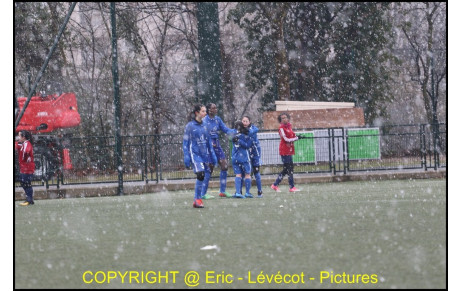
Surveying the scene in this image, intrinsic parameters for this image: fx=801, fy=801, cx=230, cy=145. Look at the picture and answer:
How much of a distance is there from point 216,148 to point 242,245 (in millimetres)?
6181

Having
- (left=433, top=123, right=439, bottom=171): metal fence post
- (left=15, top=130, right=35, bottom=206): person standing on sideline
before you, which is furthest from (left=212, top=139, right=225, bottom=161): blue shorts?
(left=433, top=123, right=439, bottom=171): metal fence post

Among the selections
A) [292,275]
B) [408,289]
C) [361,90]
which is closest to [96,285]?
[292,275]

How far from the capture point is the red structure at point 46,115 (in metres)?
25.7

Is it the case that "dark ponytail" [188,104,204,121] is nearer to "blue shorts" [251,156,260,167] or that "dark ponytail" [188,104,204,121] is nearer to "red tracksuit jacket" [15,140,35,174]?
"blue shorts" [251,156,260,167]

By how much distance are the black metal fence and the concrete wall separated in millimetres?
5306

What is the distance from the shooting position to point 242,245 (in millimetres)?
7805

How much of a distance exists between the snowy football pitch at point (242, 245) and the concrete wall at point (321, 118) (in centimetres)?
1383

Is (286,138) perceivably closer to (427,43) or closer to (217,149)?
(217,149)

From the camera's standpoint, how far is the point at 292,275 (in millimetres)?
6098

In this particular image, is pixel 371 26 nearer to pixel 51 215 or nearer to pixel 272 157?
pixel 272 157

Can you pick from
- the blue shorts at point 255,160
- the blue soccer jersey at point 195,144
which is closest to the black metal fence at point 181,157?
the blue shorts at point 255,160

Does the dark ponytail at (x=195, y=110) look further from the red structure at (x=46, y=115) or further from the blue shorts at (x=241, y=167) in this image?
the red structure at (x=46, y=115)

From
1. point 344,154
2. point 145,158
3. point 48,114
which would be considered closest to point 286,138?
point 344,154

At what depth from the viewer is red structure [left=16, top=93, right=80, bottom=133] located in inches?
1011
